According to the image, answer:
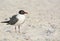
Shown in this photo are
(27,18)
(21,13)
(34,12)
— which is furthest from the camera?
(34,12)

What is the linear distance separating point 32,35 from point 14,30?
132 cm

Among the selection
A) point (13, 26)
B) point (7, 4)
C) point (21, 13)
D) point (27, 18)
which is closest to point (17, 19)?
point (21, 13)

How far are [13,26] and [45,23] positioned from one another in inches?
72.7

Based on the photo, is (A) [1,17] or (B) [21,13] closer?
(B) [21,13]

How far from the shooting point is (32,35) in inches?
571

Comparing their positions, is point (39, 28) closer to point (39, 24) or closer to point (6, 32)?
point (39, 24)

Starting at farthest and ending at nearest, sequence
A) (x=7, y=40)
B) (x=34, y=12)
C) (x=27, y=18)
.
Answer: (x=34, y=12) → (x=27, y=18) → (x=7, y=40)

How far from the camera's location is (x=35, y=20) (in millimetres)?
17500

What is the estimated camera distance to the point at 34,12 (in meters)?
20.6

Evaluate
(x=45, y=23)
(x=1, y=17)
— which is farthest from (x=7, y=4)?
(x=45, y=23)

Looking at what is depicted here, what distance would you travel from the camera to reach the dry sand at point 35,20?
14.2m

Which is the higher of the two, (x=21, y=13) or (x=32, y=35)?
(x=21, y=13)

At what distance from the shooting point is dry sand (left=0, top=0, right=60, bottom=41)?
1419 cm

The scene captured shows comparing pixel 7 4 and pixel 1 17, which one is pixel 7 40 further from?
pixel 7 4
